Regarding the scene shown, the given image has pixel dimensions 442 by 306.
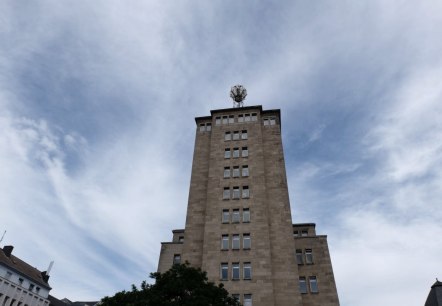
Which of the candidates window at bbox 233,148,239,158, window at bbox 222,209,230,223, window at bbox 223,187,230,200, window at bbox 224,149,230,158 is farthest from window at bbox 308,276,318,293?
window at bbox 224,149,230,158

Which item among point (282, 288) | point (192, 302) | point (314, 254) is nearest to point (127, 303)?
point (192, 302)

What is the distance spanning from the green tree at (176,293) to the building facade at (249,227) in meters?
11.3

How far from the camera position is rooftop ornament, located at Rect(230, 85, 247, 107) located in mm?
61531

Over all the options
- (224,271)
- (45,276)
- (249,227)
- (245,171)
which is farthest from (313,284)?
(45,276)

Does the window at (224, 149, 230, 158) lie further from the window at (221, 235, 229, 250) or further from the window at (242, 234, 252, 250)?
the window at (242, 234, 252, 250)

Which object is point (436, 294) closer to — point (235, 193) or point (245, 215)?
point (245, 215)

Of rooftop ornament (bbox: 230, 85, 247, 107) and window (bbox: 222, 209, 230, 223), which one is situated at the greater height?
rooftop ornament (bbox: 230, 85, 247, 107)

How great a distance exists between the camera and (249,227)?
41.6 m

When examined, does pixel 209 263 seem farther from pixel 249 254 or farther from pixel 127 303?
pixel 127 303

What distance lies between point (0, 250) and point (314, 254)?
58.9 m

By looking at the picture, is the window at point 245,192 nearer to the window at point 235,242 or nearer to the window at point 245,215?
the window at point 245,215

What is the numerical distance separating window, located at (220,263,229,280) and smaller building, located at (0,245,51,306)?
148 ft

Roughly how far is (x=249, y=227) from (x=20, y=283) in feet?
166

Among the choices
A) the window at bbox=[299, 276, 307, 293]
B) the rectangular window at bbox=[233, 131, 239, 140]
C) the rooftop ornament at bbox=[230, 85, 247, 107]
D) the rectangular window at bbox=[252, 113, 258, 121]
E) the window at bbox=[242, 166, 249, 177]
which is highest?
the rooftop ornament at bbox=[230, 85, 247, 107]
